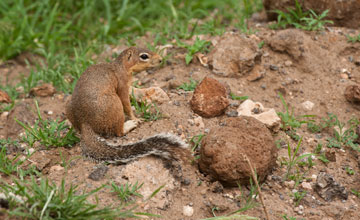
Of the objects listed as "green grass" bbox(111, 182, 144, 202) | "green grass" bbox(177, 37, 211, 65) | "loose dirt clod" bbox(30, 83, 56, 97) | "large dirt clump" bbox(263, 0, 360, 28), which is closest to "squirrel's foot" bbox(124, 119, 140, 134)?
"green grass" bbox(111, 182, 144, 202)

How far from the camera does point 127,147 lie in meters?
3.53

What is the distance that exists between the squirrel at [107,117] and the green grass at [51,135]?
19cm

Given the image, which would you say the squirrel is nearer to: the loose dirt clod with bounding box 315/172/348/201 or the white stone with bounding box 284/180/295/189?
the white stone with bounding box 284/180/295/189

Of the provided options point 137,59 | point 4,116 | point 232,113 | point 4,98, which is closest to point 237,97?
point 232,113

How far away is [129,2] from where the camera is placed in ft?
23.1

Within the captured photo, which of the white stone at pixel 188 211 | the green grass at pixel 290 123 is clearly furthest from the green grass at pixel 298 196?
the white stone at pixel 188 211

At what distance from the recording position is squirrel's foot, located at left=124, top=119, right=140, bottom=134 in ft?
13.4

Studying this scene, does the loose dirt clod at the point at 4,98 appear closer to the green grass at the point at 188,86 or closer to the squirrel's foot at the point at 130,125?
the squirrel's foot at the point at 130,125

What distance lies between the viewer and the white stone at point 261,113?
4.00m

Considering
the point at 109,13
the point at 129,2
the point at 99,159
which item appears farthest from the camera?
the point at 129,2

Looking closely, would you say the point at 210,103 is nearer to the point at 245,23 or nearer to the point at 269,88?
the point at 269,88

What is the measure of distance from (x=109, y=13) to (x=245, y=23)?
218cm

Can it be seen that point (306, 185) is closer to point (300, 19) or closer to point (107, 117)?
point (107, 117)

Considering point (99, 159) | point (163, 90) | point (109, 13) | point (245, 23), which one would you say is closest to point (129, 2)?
point (109, 13)
